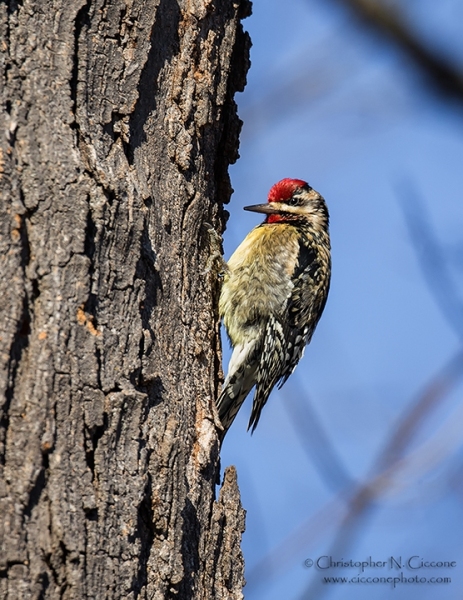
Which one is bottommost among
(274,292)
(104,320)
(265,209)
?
(104,320)

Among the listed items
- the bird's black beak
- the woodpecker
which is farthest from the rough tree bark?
the bird's black beak

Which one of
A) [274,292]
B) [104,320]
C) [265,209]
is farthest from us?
[265,209]

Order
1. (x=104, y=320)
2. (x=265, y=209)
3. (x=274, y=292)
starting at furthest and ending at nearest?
1. (x=265, y=209)
2. (x=274, y=292)
3. (x=104, y=320)

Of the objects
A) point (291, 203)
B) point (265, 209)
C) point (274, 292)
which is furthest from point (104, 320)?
point (291, 203)

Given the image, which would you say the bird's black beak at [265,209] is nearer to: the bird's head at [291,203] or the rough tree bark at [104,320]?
the bird's head at [291,203]

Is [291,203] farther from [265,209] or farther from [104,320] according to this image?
[104,320]

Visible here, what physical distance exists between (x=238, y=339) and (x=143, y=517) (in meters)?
2.30

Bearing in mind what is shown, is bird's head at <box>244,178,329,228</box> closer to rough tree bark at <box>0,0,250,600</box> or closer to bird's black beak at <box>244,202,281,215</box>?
bird's black beak at <box>244,202,281,215</box>

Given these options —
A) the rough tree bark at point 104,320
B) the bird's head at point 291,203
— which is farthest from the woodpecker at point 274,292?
the rough tree bark at point 104,320

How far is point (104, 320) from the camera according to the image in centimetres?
265

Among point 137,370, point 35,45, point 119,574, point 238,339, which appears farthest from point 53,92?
point 238,339

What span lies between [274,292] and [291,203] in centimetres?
80

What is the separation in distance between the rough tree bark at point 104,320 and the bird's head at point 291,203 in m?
2.13

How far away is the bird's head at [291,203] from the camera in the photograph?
5449 millimetres
